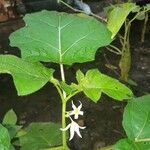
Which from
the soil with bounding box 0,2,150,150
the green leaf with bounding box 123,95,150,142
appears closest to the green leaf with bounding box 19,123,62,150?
the green leaf with bounding box 123,95,150,142

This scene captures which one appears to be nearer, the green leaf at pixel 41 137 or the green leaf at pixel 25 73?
the green leaf at pixel 25 73

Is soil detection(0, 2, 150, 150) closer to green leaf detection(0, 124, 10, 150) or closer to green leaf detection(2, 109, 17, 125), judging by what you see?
green leaf detection(2, 109, 17, 125)

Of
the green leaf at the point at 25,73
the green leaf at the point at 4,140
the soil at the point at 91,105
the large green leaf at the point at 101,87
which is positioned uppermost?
the green leaf at the point at 25,73

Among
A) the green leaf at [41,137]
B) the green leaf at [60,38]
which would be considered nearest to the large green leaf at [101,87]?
the green leaf at [60,38]

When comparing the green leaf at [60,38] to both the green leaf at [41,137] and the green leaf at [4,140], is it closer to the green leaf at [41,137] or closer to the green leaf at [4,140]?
the green leaf at [4,140]

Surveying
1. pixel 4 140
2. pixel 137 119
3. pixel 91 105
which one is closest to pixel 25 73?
pixel 4 140

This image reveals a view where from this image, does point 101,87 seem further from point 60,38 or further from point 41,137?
point 41,137
